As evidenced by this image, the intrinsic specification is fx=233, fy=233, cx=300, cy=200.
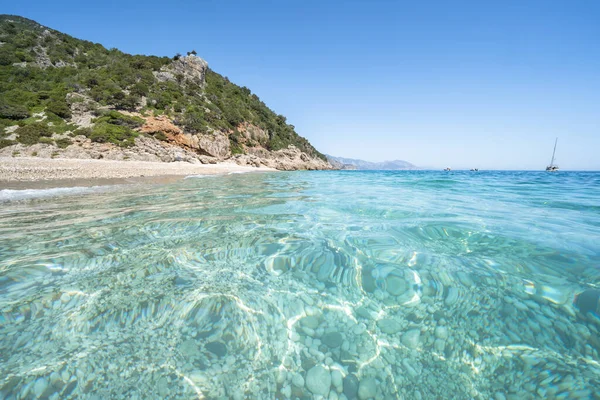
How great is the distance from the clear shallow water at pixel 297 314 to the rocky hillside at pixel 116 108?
21661 millimetres

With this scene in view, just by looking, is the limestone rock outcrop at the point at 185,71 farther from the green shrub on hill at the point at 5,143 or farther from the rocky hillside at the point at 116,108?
the green shrub on hill at the point at 5,143

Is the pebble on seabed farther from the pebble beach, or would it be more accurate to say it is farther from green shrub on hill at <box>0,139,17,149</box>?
green shrub on hill at <box>0,139,17,149</box>

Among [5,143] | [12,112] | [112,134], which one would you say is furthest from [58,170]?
[12,112]

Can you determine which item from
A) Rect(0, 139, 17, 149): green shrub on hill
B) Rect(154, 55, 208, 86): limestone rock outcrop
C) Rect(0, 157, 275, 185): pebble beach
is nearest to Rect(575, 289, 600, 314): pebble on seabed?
Rect(0, 157, 275, 185): pebble beach

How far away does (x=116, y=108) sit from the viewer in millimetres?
26984

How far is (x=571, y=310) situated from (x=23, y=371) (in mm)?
4353

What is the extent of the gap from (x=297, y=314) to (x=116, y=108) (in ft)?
114

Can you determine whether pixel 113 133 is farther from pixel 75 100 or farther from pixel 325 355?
pixel 325 355

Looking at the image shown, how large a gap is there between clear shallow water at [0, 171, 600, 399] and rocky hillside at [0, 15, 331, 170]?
21661 mm

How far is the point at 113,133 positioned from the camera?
22.1 metres

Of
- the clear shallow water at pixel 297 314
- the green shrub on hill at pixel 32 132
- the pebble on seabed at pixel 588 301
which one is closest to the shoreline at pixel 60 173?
the green shrub on hill at pixel 32 132

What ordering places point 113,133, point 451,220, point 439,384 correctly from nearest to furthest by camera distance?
point 439,384 < point 451,220 < point 113,133

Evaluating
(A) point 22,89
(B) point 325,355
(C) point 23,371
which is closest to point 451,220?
(B) point 325,355

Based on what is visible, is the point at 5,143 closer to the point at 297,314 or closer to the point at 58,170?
the point at 58,170
